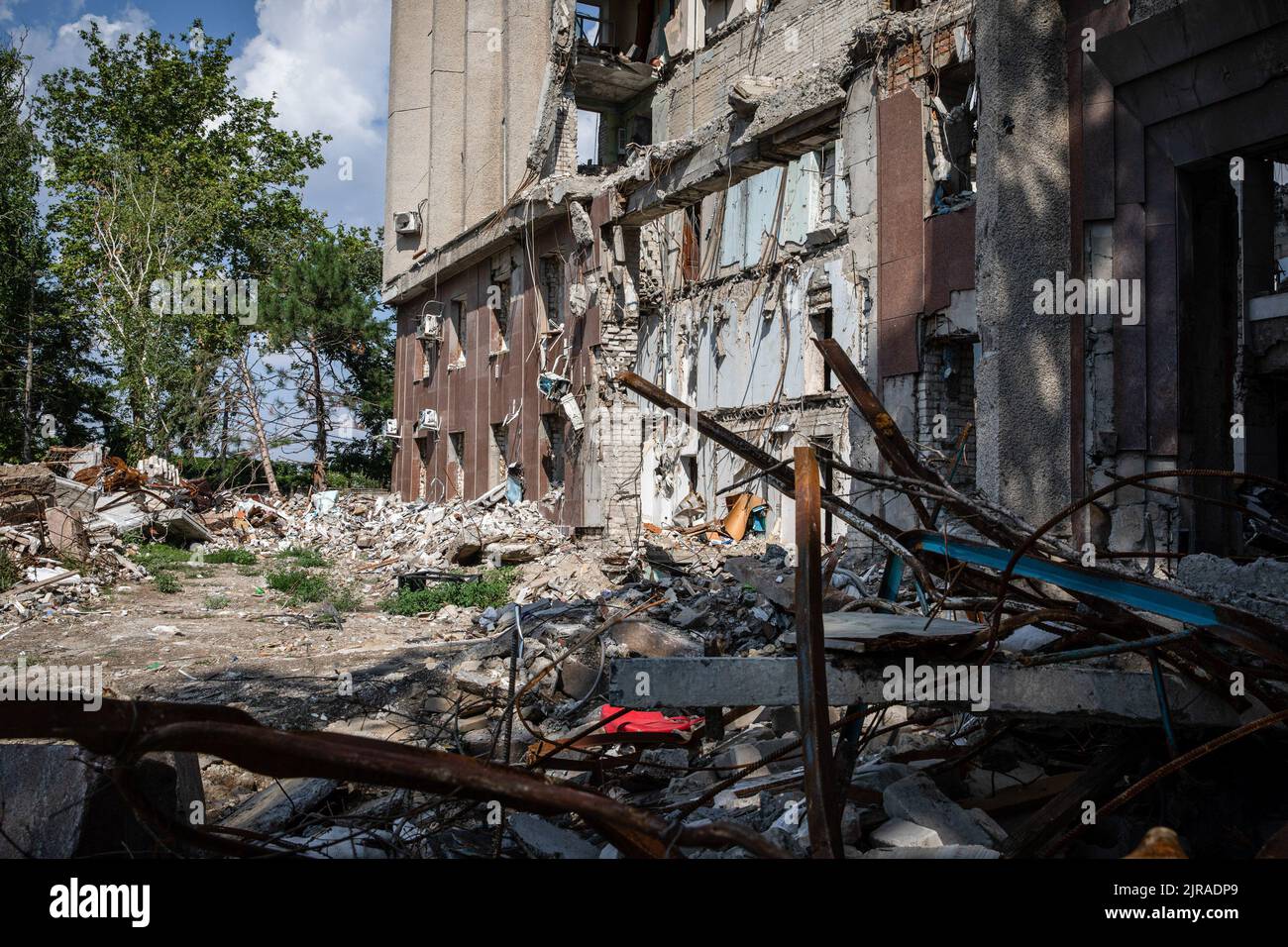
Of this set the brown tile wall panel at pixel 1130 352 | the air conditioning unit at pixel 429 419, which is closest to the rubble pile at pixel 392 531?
the air conditioning unit at pixel 429 419

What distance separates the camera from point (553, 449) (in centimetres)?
1744

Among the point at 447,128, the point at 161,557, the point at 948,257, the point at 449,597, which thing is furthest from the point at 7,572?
the point at 447,128

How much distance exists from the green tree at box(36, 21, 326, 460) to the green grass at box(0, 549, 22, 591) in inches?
480

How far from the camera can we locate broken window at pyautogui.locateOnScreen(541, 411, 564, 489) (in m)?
17.2

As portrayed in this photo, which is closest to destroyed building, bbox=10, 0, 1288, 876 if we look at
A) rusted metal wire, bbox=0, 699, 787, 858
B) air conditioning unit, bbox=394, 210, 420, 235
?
rusted metal wire, bbox=0, 699, 787, 858

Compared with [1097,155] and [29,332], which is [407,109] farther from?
[1097,155]

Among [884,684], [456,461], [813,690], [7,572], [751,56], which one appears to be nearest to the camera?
[813,690]

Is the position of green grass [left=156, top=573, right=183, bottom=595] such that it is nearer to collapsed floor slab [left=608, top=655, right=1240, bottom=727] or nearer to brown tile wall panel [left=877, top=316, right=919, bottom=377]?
brown tile wall panel [left=877, top=316, right=919, bottom=377]

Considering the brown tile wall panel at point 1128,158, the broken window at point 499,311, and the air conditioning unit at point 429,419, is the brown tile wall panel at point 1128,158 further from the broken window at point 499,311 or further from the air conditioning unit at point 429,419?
the air conditioning unit at point 429,419

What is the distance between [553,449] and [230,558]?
6.21 meters

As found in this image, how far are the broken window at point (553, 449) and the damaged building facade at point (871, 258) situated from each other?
82 millimetres

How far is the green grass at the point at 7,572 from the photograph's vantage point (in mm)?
11141
